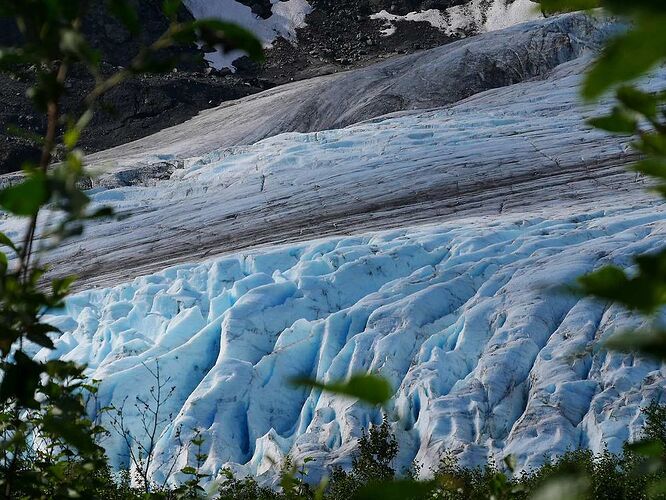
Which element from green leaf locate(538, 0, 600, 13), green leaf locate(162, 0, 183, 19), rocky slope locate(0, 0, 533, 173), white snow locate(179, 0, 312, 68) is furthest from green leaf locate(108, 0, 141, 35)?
white snow locate(179, 0, 312, 68)

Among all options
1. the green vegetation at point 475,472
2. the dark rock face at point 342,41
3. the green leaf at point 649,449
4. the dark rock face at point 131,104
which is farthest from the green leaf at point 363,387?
the dark rock face at point 342,41

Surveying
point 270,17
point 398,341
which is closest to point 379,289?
point 398,341

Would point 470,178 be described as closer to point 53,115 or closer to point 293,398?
point 293,398

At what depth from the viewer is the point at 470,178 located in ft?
50.9

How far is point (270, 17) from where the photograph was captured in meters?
38.3

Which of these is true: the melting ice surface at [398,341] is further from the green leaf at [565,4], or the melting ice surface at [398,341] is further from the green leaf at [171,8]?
the green leaf at [565,4]

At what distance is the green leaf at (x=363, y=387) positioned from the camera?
40cm

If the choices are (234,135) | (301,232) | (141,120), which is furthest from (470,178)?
(141,120)

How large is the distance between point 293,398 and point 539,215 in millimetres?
5780

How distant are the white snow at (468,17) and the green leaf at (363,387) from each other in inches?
1436

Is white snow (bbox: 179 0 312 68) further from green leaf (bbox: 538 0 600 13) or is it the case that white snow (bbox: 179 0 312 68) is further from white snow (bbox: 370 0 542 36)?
green leaf (bbox: 538 0 600 13)

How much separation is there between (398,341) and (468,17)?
29.8 meters

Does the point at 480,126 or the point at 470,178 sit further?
the point at 480,126

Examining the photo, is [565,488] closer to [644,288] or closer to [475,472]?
[644,288]
